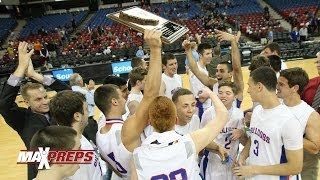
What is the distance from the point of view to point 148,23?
2557 mm

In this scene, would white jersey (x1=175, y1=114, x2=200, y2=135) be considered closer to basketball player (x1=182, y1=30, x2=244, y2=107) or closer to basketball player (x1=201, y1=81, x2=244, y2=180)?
basketball player (x1=201, y1=81, x2=244, y2=180)

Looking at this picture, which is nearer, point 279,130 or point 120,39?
point 279,130

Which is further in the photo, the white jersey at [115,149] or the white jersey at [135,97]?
the white jersey at [135,97]

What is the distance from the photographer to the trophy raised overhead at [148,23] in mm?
2521

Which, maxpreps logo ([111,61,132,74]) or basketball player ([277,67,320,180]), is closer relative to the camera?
basketball player ([277,67,320,180])

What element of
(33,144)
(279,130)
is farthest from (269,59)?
(33,144)

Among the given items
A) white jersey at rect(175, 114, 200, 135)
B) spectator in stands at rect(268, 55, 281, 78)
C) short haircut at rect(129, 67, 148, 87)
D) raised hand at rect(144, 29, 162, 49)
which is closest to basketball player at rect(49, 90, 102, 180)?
raised hand at rect(144, 29, 162, 49)

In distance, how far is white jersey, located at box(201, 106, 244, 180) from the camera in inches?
147

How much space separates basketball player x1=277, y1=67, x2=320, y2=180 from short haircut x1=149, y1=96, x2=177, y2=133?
4.16 feet

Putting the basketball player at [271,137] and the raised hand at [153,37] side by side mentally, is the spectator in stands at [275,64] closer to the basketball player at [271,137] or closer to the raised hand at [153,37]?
the basketball player at [271,137]

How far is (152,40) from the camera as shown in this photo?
2.42 m

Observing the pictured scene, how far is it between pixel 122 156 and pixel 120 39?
18.0 m

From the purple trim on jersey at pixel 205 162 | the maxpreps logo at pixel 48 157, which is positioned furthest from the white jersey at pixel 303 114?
the maxpreps logo at pixel 48 157

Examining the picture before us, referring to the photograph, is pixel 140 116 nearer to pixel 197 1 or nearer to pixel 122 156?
pixel 122 156
